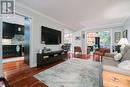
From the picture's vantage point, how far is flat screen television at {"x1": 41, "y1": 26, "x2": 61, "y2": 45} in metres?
4.61

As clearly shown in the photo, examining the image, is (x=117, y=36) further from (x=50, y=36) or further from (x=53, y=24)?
(x=50, y=36)

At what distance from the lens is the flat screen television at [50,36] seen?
15.1 feet

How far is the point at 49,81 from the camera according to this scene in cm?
253

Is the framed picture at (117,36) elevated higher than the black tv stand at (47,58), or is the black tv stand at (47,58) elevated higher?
the framed picture at (117,36)

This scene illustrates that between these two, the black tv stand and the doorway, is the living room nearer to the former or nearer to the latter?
the black tv stand

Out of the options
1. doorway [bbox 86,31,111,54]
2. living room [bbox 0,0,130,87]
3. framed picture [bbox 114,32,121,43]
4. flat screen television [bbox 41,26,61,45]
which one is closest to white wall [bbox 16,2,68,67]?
living room [bbox 0,0,130,87]

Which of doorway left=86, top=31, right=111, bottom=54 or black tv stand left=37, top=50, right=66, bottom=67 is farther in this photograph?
doorway left=86, top=31, right=111, bottom=54

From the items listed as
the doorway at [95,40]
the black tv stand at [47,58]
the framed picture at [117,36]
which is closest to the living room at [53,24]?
the framed picture at [117,36]

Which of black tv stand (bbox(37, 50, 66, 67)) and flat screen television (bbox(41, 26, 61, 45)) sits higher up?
flat screen television (bbox(41, 26, 61, 45))

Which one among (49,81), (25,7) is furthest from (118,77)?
(25,7)

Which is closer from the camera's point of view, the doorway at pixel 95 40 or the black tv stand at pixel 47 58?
the black tv stand at pixel 47 58

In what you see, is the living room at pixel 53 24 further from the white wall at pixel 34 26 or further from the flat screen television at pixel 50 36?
the flat screen television at pixel 50 36

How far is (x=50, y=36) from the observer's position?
5164mm

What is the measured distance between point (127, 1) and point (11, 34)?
6.26m
